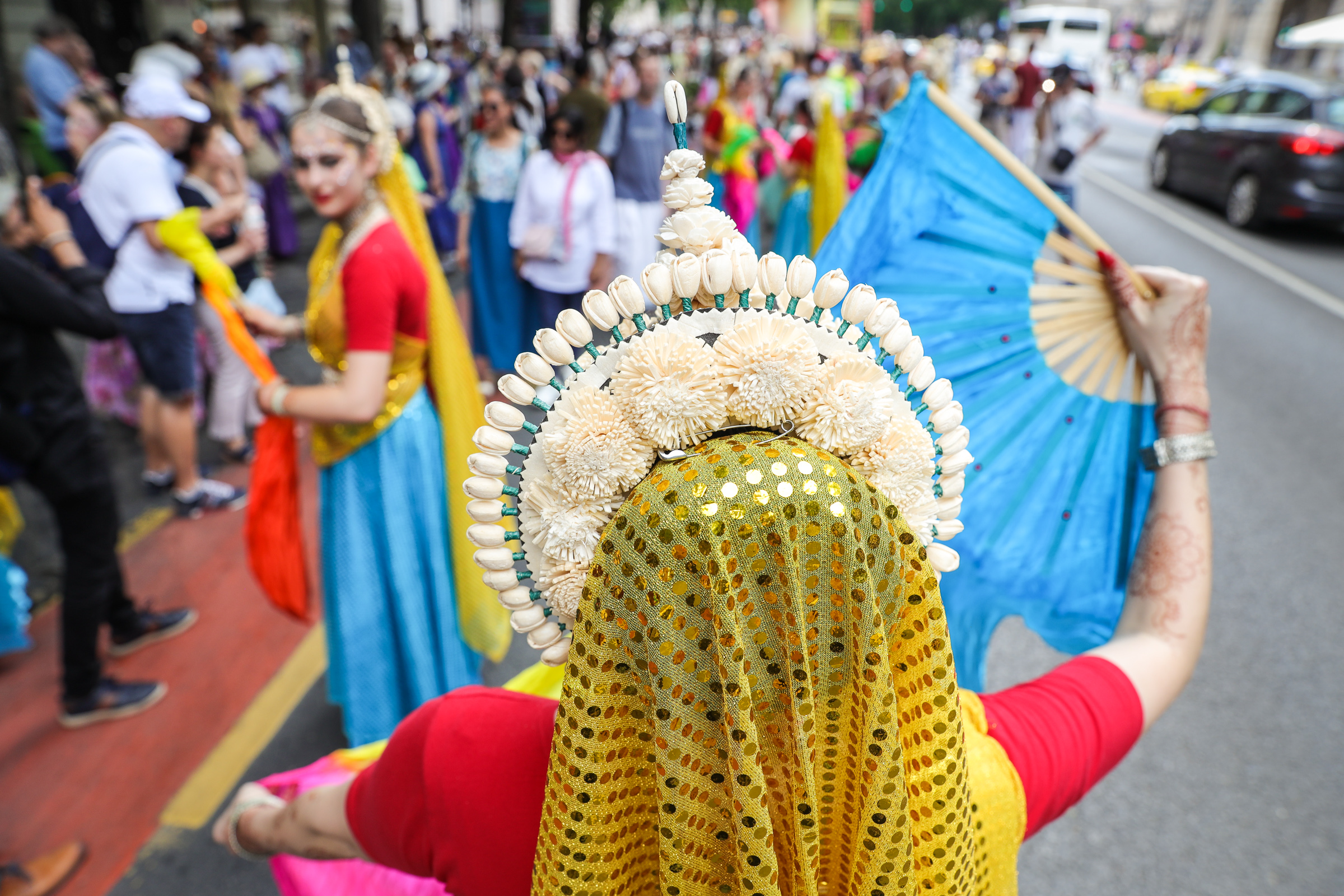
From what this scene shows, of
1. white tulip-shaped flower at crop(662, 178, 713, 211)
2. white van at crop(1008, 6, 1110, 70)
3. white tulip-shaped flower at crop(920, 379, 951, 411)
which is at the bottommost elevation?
white tulip-shaped flower at crop(920, 379, 951, 411)

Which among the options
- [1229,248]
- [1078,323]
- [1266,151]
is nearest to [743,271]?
[1078,323]

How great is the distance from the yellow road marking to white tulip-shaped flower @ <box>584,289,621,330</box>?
2.67 metres

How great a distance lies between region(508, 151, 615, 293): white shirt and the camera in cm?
523

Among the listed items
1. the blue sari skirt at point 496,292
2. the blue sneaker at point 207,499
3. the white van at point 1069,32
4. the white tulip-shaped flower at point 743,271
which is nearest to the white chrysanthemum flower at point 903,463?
the white tulip-shaped flower at point 743,271

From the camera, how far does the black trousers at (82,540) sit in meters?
2.91

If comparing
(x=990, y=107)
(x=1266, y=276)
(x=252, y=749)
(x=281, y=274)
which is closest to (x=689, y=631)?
(x=252, y=749)

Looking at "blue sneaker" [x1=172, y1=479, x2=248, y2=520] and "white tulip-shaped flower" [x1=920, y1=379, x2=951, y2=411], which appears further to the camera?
"blue sneaker" [x1=172, y1=479, x2=248, y2=520]

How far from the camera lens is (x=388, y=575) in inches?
108

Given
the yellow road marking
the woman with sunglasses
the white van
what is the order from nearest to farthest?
the yellow road marking → the woman with sunglasses → the white van

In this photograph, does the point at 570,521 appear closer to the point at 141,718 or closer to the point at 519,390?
the point at 519,390

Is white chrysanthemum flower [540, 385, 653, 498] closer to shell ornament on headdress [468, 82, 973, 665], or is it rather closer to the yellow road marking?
shell ornament on headdress [468, 82, 973, 665]

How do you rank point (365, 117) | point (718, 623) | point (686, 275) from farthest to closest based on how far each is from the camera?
1. point (365, 117)
2. point (686, 275)
3. point (718, 623)

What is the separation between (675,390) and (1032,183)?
1.06m

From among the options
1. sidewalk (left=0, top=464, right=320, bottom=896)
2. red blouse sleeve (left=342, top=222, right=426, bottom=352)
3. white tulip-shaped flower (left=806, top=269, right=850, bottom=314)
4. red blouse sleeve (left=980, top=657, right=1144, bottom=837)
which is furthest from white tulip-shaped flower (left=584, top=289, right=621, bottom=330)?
sidewalk (left=0, top=464, right=320, bottom=896)
